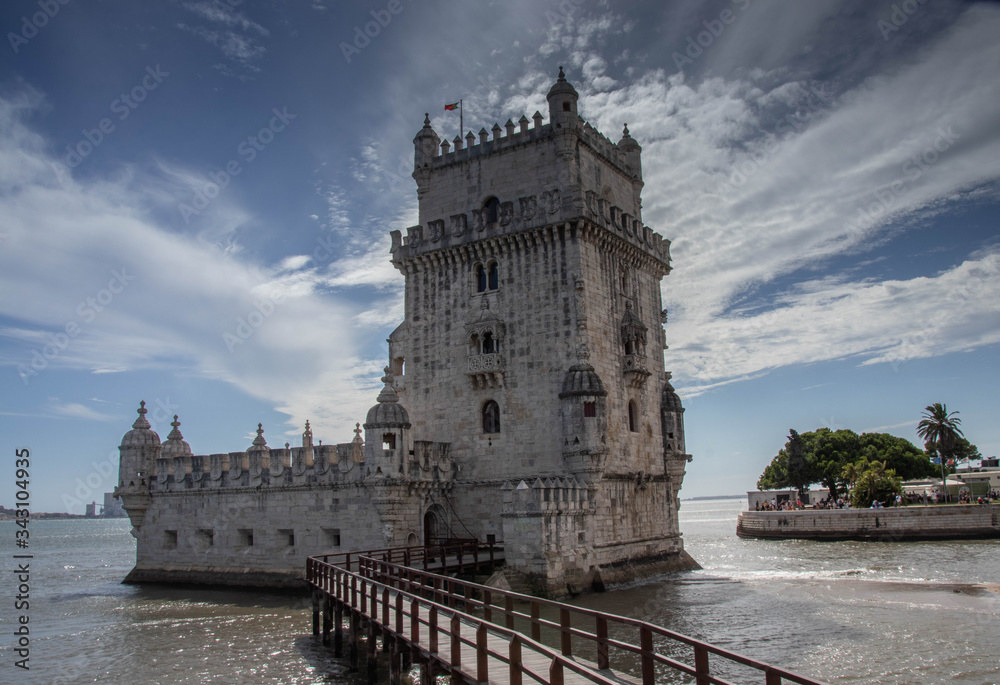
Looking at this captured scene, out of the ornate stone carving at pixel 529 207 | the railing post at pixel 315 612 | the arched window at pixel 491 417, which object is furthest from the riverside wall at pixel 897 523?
the railing post at pixel 315 612

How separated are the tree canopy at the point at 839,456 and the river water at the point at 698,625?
134ft

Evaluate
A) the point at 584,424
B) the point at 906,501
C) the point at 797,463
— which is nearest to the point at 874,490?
the point at 906,501

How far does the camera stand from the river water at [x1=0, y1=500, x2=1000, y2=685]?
1745 centimetres

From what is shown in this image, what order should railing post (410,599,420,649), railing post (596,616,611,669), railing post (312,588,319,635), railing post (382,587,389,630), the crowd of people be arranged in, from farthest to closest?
the crowd of people < railing post (312,588,319,635) < railing post (382,587,389,630) < railing post (410,599,420,649) < railing post (596,616,611,669)

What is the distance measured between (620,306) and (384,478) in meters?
11.6

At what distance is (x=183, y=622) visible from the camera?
78.5 feet

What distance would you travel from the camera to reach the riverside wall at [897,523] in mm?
48625

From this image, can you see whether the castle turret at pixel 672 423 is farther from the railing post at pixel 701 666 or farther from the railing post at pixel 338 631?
the railing post at pixel 701 666

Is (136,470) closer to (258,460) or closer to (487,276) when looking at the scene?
(258,460)

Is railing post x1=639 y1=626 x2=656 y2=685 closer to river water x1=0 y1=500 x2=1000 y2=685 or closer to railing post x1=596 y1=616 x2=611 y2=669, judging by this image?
railing post x1=596 y1=616 x2=611 y2=669

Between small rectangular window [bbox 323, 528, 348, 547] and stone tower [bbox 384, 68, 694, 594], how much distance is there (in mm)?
4216

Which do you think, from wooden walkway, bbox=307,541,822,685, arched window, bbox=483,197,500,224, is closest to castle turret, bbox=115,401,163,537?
wooden walkway, bbox=307,541,822,685

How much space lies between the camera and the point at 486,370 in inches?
1144

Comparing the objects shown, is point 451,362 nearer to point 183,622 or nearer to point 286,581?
point 286,581
